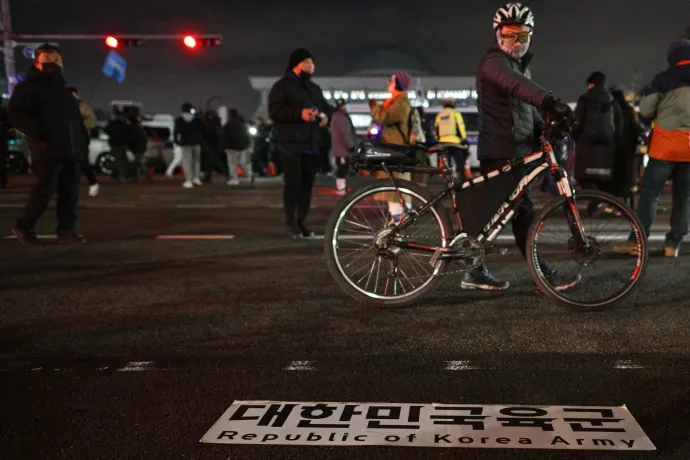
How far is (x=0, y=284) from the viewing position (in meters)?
6.10

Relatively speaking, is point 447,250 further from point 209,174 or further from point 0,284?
point 209,174

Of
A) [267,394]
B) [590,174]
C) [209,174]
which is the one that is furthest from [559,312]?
[209,174]

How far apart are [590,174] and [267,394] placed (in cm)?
815

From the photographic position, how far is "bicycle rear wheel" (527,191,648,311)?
499 centimetres

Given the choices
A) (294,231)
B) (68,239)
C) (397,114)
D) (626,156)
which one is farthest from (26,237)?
(626,156)

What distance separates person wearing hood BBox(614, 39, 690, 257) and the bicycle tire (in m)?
2.63

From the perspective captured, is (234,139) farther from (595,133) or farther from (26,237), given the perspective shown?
(26,237)

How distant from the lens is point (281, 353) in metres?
4.04

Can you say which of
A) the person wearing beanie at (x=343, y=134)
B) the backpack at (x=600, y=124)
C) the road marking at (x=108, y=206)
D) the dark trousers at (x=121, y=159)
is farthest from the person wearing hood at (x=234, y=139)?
the backpack at (x=600, y=124)

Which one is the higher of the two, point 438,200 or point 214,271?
point 438,200

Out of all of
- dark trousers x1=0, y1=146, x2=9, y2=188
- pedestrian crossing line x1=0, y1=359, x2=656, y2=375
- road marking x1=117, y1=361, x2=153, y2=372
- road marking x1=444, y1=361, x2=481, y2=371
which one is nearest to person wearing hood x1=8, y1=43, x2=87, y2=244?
pedestrian crossing line x1=0, y1=359, x2=656, y2=375

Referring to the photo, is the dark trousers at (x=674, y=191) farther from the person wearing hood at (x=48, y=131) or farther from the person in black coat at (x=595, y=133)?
the person wearing hood at (x=48, y=131)

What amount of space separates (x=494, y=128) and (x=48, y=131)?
15.8 feet

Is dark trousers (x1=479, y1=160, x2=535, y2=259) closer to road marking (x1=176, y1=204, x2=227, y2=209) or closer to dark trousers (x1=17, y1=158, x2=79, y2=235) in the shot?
dark trousers (x1=17, y1=158, x2=79, y2=235)
